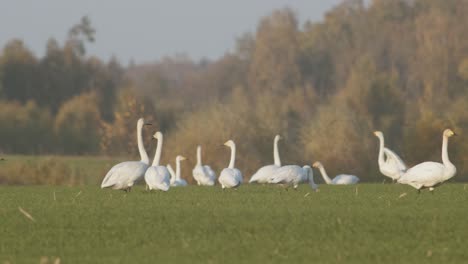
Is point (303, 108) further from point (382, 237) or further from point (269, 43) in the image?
point (382, 237)

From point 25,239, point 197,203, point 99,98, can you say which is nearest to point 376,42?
point 99,98

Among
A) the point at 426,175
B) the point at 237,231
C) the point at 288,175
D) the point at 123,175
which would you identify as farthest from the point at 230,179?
the point at 237,231

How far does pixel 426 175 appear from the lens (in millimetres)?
20297

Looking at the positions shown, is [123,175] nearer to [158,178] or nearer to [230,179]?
[158,178]

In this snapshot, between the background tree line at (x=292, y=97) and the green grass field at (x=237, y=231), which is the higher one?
the background tree line at (x=292, y=97)

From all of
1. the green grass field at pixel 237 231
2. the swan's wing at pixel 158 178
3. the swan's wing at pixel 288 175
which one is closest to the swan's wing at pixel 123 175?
the swan's wing at pixel 158 178

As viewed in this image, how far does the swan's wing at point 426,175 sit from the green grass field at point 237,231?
5.53ft

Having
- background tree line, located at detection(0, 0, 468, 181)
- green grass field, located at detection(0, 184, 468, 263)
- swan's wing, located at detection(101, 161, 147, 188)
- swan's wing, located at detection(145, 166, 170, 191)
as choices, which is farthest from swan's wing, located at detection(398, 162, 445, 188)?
background tree line, located at detection(0, 0, 468, 181)

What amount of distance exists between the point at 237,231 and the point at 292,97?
49207 mm

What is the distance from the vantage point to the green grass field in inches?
477

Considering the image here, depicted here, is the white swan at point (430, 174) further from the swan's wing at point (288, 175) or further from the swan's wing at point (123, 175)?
the swan's wing at point (123, 175)

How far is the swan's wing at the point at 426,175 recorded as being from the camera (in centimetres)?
2022

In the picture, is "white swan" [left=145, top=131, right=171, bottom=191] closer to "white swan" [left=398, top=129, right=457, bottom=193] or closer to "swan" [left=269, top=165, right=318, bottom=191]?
"swan" [left=269, top=165, right=318, bottom=191]

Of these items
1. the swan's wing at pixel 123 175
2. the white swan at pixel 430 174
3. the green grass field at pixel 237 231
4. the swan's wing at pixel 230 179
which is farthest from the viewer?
the swan's wing at pixel 230 179
